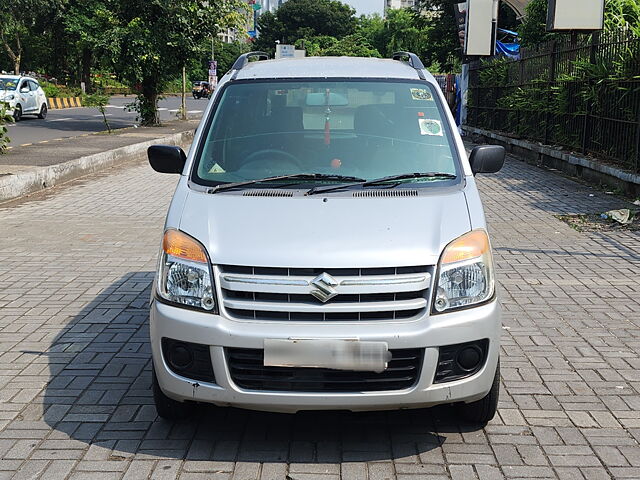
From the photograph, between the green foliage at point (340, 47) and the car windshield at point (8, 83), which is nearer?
the car windshield at point (8, 83)

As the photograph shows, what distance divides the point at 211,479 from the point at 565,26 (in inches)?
550

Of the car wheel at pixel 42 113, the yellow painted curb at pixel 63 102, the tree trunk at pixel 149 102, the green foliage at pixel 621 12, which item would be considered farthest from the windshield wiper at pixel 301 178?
the yellow painted curb at pixel 63 102

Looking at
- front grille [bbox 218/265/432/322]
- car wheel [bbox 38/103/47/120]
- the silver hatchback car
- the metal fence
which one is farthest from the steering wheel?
car wheel [bbox 38/103/47/120]

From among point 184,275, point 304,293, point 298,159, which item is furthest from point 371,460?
point 298,159

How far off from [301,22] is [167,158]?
4377 inches

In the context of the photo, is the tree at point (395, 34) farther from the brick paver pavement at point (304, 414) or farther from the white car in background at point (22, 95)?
the brick paver pavement at point (304, 414)

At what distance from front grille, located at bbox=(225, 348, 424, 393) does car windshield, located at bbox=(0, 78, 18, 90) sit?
2981 centimetres

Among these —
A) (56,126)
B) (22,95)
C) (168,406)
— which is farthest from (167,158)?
(22,95)

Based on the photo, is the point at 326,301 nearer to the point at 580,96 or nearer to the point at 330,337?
the point at 330,337

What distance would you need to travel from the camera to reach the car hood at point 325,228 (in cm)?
366

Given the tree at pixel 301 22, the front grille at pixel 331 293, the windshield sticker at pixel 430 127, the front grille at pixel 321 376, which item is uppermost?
the tree at pixel 301 22

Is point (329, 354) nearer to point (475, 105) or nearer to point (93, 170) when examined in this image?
point (93, 170)

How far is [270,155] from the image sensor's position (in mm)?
4699

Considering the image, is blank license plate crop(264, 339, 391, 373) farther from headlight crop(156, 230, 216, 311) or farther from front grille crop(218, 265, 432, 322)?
headlight crop(156, 230, 216, 311)
